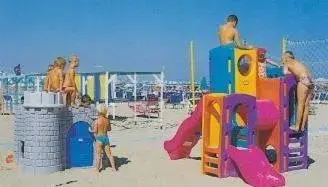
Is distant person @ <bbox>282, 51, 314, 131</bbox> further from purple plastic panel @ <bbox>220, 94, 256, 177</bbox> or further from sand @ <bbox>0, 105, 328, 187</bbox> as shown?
purple plastic panel @ <bbox>220, 94, 256, 177</bbox>

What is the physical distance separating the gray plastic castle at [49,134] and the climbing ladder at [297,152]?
3.47m

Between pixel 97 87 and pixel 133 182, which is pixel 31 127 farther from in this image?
pixel 97 87

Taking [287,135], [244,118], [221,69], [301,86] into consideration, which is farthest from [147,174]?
[301,86]

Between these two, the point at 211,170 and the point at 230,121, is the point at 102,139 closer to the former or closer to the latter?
the point at 211,170

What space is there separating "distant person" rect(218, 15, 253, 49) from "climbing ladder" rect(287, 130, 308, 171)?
5.75 feet

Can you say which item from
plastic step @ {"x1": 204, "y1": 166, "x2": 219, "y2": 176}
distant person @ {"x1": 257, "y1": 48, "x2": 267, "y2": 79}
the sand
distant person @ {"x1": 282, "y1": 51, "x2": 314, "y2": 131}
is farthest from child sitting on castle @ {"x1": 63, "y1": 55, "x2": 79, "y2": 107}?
distant person @ {"x1": 282, "y1": 51, "x2": 314, "y2": 131}

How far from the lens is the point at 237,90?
838 centimetres

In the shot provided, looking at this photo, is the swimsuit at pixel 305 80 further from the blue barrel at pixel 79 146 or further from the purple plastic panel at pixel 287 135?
the blue barrel at pixel 79 146

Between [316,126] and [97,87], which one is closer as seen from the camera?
[316,126]

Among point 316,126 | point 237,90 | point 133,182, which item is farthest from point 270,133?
point 316,126

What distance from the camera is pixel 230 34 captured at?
28.2 feet

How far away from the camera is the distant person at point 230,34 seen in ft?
28.1

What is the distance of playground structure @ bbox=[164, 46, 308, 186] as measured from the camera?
7629mm

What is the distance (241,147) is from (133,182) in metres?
1.88
